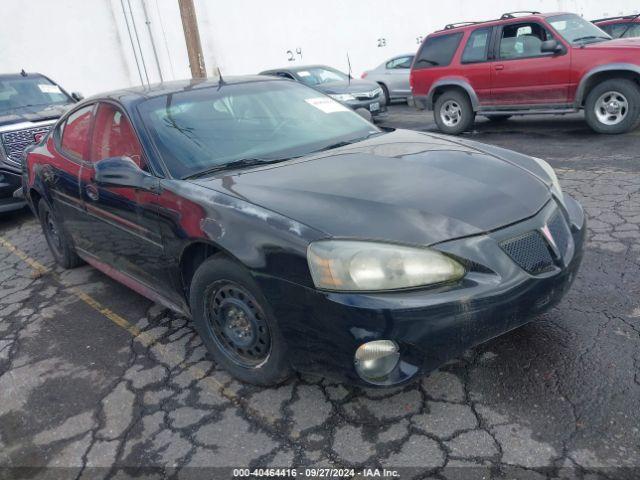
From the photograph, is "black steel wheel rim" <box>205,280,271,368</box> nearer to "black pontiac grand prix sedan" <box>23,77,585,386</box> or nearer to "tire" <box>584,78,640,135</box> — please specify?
"black pontiac grand prix sedan" <box>23,77,585,386</box>

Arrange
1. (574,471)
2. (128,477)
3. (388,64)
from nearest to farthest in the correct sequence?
(574,471) < (128,477) < (388,64)

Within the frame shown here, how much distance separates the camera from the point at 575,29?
7.88 m

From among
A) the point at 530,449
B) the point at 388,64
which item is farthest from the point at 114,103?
the point at 388,64

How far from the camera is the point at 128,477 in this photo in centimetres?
223

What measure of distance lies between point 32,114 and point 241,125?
16.7 feet

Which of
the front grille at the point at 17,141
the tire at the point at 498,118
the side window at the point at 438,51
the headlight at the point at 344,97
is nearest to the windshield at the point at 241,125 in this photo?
the front grille at the point at 17,141

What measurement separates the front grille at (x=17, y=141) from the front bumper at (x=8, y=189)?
0.48 feet

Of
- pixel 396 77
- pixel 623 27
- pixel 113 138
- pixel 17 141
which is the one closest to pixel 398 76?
pixel 396 77

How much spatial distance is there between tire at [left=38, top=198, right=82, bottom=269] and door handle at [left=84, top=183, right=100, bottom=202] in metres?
0.92

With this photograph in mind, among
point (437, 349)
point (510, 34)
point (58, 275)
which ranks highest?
point (510, 34)

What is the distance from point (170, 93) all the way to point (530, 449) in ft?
9.36

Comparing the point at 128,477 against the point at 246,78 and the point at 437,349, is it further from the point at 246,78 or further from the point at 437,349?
the point at 246,78

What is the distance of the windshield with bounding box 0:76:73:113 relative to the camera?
7.48m

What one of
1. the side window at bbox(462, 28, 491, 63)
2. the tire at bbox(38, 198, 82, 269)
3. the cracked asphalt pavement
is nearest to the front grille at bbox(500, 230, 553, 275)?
the cracked asphalt pavement
